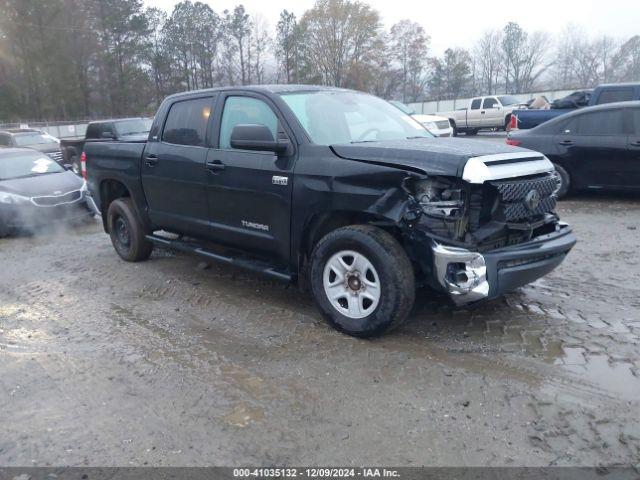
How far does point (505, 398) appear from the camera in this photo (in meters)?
3.33

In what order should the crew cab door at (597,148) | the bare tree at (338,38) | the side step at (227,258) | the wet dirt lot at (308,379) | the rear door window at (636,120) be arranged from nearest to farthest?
the wet dirt lot at (308,379) < the side step at (227,258) < the rear door window at (636,120) < the crew cab door at (597,148) < the bare tree at (338,38)

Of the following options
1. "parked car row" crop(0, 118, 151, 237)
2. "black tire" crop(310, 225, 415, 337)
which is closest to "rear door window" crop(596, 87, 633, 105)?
"parked car row" crop(0, 118, 151, 237)

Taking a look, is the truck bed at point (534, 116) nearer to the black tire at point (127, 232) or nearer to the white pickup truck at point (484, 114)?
the white pickup truck at point (484, 114)

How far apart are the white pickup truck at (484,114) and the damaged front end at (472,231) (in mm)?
23155

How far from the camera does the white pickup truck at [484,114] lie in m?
26.0

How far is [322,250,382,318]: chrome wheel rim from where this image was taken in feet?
13.3

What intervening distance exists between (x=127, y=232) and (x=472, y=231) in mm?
4509

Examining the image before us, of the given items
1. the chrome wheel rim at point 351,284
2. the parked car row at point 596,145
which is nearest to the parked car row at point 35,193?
the chrome wheel rim at point 351,284

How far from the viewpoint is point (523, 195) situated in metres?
4.00

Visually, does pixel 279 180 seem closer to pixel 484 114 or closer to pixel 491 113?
pixel 491 113

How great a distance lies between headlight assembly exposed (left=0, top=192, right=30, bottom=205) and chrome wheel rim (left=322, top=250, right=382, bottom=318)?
6.71 meters

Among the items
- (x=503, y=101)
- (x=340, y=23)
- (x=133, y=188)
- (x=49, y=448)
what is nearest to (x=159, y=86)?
(x=340, y=23)

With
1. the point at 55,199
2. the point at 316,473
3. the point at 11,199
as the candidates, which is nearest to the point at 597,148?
the point at 316,473

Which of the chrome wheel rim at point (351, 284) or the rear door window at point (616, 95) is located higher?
the rear door window at point (616, 95)
